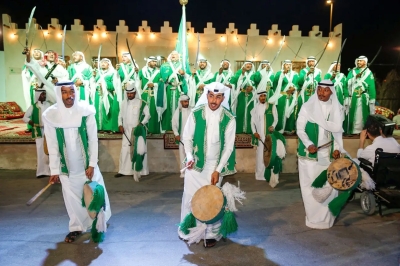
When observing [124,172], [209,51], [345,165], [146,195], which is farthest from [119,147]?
[209,51]

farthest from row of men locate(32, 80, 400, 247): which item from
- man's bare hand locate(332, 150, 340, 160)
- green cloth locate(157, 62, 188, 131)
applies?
green cloth locate(157, 62, 188, 131)

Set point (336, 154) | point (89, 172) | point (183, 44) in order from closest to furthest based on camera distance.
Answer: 1. point (89, 172)
2. point (336, 154)
3. point (183, 44)

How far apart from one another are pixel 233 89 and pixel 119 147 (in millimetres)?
3704

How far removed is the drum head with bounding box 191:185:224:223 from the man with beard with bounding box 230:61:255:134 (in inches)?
248

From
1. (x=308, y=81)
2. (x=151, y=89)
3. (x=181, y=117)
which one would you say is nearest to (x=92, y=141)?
(x=181, y=117)

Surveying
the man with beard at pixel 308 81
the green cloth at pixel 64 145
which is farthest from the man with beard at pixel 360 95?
the green cloth at pixel 64 145

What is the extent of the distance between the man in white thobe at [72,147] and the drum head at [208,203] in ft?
4.36

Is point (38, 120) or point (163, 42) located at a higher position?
point (163, 42)

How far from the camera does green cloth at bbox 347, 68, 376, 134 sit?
9984mm

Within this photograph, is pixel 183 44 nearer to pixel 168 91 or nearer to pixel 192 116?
pixel 168 91

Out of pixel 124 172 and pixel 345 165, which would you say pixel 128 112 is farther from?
pixel 345 165

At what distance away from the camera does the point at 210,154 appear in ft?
15.0

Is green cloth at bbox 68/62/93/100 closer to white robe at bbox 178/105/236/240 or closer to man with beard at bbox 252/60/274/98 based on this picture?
man with beard at bbox 252/60/274/98

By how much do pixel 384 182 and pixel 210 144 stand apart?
320cm
